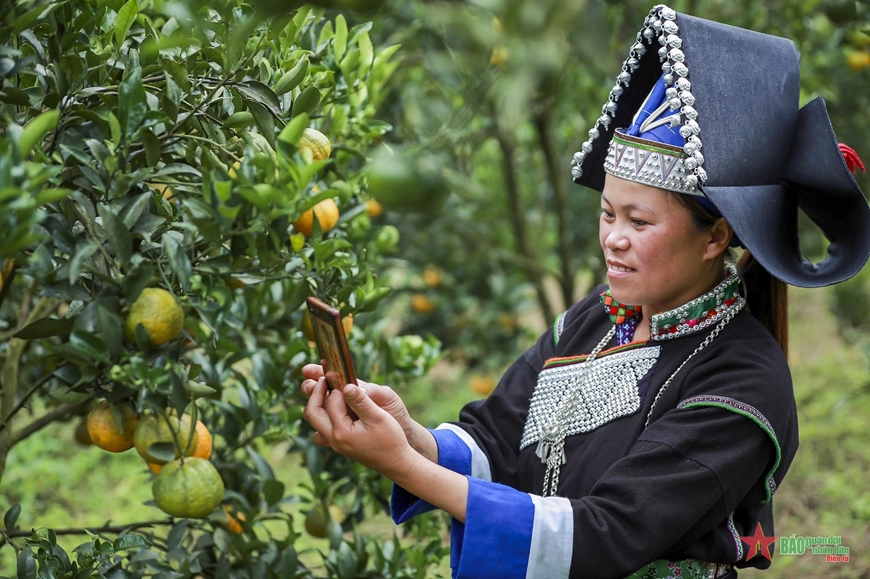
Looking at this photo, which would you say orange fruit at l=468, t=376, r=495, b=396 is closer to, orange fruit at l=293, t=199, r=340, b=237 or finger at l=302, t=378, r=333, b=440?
orange fruit at l=293, t=199, r=340, b=237

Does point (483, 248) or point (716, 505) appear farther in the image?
point (483, 248)

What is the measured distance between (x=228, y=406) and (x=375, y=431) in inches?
22.5

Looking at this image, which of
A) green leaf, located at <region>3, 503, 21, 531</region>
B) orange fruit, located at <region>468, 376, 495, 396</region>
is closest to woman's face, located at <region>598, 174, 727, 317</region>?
green leaf, located at <region>3, 503, 21, 531</region>

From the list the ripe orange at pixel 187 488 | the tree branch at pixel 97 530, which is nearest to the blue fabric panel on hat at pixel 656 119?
the ripe orange at pixel 187 488

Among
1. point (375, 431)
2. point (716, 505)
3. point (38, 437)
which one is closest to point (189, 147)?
point (375, 431)

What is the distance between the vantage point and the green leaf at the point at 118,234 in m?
1.05

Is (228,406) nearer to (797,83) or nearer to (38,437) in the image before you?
(797,83)

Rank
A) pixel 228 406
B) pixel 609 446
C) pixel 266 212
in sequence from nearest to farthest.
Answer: pixel 266 212
pixel 609 446
pixel 228 406

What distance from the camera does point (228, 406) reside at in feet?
5.56

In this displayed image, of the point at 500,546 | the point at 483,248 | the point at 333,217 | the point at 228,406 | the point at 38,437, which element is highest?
the point at 333,217

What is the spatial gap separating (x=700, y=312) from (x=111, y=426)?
878 mm

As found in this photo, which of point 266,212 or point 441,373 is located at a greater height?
point 266,212

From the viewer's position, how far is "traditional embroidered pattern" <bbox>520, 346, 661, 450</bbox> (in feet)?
4.60

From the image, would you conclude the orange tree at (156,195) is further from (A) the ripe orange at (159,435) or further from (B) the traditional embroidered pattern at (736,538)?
(B) the traditional embroidered pattern at (736,538)
